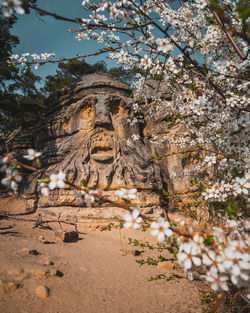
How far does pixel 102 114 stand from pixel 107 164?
9.69 feet

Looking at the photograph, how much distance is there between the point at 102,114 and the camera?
9.81m

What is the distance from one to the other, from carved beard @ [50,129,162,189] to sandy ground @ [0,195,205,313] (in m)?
4.43

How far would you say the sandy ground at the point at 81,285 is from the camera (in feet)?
7.55

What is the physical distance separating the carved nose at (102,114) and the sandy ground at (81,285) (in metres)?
6.90

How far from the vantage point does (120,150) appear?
9805 mm

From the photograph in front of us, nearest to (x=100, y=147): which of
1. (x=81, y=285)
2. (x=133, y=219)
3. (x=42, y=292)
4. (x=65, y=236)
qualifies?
(x=65, y=236)

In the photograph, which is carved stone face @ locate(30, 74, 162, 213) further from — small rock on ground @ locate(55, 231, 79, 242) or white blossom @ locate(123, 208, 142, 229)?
white blossom @ locate(123, 208, 142, 229)

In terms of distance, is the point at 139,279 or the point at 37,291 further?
the point at 139,279

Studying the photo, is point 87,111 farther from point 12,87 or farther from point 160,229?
point 160,229

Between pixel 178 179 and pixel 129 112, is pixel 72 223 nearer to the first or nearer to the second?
pixel 178 179

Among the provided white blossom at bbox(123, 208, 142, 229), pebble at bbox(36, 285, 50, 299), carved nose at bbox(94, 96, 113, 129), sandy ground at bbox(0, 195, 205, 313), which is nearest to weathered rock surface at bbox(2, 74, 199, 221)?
carved nose at bbox(94, 96, 113, 129)

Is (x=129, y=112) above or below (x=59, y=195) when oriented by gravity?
above

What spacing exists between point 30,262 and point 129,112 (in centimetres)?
953

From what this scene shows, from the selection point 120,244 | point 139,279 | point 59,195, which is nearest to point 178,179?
point 120,244
